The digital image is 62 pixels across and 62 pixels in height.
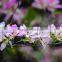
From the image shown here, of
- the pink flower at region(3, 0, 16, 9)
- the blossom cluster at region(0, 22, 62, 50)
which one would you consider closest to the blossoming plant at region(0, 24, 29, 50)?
the blossom cluster at region(0, 22, 62, 50)

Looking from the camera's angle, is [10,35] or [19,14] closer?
[10,35]

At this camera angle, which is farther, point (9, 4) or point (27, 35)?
point (9, 4)

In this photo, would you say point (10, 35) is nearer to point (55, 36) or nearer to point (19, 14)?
point (55, 36)

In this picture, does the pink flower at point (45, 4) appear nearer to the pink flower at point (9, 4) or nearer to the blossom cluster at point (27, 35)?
the pink flower at point (9, 4)

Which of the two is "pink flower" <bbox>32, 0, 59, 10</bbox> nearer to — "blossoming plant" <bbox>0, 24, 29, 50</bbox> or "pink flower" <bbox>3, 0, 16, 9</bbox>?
"pink flower" <bbox>3, 0, 16, 9</bbox>

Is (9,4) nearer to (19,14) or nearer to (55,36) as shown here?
(19,14)

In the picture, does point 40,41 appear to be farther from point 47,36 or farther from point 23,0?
point 23,0

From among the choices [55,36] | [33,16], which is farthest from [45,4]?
[55,36]

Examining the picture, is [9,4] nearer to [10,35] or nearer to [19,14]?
[19,14]

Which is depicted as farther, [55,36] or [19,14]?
[19,14]

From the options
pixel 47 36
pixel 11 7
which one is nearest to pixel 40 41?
pixel 47 36

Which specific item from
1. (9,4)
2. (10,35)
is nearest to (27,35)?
(10,35)
